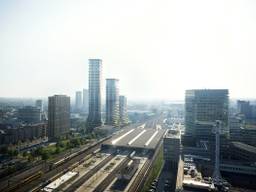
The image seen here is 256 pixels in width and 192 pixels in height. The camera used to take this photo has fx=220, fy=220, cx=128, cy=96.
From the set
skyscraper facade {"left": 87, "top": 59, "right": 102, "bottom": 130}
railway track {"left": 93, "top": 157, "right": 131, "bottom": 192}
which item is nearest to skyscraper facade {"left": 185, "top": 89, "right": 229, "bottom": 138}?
railway track {"left": 93, "top": 157, "right": 131, "bottom": 192}

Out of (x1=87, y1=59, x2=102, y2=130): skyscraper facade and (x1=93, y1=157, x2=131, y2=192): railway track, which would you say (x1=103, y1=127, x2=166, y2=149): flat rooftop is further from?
(x1=87, y1=59, x2=102, y2=130): skyscraper facade

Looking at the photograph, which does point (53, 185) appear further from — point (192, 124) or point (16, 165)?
point (192, 124)

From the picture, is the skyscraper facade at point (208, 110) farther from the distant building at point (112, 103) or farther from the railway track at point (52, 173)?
the distant building at point (112, 103)

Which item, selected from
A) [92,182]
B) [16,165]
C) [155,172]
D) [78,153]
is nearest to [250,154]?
[155,172]

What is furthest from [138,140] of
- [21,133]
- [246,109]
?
[246,109]

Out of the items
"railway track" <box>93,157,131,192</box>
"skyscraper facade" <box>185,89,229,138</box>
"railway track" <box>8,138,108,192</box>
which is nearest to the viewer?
"railway track" <box>8,138,108,192</box>

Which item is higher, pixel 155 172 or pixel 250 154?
pixel 250 154

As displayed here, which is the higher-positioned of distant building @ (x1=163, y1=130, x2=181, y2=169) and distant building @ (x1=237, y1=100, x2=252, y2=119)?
distant building @ (x1=237, y1=100, x2=252, y2=119)
